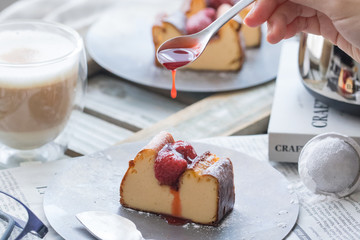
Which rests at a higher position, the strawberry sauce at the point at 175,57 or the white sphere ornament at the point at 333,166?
the strawberry sauce at the point at 175,57

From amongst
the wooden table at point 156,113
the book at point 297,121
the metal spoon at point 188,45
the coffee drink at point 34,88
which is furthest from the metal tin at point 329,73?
the coffee drink at point 34,88

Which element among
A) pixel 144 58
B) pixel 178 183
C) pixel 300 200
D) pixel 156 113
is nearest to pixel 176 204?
pixel 178 183

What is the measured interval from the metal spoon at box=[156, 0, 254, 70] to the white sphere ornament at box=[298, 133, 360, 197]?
0.28 meters

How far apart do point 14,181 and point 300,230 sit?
538mm

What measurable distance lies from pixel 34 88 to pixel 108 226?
37cm

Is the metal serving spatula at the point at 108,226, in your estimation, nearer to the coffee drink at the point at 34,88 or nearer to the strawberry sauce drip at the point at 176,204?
the strawberry sauce drip at the point at 176,204

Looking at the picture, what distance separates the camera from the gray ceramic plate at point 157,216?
1149 millimetres

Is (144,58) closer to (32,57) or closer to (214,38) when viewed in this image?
(214,38)

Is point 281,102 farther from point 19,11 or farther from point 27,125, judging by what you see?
point 19,11

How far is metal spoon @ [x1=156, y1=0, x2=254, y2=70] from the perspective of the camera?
1.23 metres

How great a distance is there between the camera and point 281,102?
5.00 feet

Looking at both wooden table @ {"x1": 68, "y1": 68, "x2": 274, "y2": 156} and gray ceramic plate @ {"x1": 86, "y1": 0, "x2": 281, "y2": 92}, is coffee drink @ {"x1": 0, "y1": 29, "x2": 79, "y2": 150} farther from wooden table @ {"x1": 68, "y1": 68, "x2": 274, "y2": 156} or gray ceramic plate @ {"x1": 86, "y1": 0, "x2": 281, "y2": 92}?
gray ceramic plate @ {"x1": 86, "y1": 0, "x2": 281, "y2": 92}

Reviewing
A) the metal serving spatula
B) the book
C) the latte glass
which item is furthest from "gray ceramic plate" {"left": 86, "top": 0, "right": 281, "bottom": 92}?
the metal serving spatula

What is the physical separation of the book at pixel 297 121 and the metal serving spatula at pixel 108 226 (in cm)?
39
